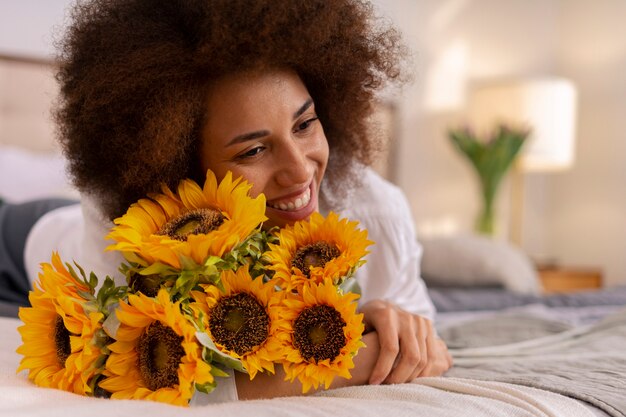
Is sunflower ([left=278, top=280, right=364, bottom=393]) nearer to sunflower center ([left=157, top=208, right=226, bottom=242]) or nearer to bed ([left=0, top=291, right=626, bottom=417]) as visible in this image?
bed ([left=0, top=291, right=626, bottom=417])

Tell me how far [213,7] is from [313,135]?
0.24 metres

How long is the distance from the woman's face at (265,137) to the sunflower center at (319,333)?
0.23m

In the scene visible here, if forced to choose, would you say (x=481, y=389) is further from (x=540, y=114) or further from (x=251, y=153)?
(x=540, y=114)

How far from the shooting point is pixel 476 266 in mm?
2973

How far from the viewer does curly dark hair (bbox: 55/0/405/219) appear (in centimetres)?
107

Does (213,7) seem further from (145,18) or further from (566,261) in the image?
(566,261)

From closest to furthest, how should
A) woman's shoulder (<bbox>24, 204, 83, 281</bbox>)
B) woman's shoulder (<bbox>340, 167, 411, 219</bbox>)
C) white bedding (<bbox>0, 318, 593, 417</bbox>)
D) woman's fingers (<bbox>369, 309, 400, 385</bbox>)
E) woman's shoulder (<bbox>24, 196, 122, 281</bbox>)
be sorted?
1. white bedding (<bbox>0, 318, 593, 417</bbox>)
2. woman's fingers (<bbox>369, 309, 400, 385</bbox>)
3. woman's shoulder (<bbox>24, 196, 122, 281</bbox>)
4. woman's shoulder (<bbox>340, 167, 411, 219</bbox>)
5. woman's shoulder (<bbox>24, 204, 83, 281</bbox>)

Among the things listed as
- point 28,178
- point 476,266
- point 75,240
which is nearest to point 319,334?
point 75,240

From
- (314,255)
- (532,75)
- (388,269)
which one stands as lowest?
(388,269)

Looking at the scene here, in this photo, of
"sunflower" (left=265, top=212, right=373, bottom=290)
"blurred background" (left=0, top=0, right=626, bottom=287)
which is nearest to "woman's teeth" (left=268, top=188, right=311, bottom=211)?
"sunflower" (left=265, top=212, right=373, bottom=290)

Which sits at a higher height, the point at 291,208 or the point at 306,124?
the point at 306,124

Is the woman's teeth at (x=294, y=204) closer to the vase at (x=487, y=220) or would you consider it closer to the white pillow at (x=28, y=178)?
the white pillow at (x=28, y=178)

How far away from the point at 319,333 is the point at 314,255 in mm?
109

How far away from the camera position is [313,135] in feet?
3.81
